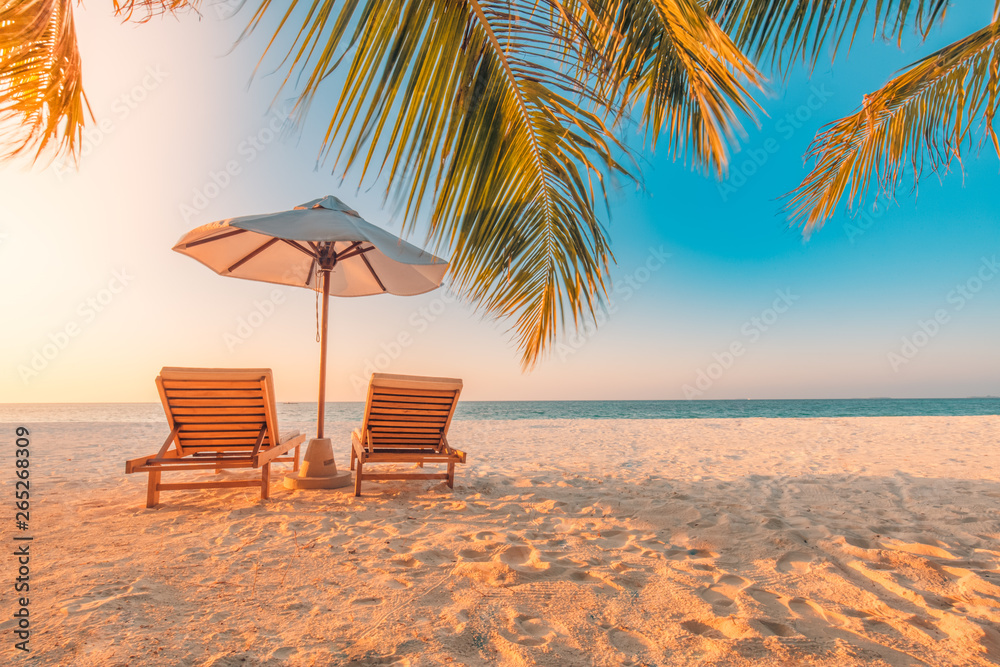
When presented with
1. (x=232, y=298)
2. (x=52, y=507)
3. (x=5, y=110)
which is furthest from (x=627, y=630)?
(x=232, y=298)

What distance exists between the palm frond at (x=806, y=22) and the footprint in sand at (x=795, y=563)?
2.41 metres

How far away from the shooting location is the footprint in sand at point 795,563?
6.96 ft

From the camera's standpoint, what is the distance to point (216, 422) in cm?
330

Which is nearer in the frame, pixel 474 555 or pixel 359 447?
pixel 474 555

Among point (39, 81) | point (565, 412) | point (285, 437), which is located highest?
point (39, 81)

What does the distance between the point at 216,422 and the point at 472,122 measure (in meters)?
2.96

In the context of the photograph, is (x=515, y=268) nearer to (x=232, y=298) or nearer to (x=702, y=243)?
(x=232, y=298)

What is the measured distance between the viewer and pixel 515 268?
7.32ft

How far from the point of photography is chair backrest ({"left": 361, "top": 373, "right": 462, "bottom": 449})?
356cm

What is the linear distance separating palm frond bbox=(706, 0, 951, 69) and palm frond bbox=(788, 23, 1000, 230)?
0.36 m

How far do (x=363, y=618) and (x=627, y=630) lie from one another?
955mm

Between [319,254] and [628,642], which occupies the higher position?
[319,254]

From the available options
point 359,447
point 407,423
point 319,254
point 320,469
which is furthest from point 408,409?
point 319,254

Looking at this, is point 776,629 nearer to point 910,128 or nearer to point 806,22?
point 806,22
